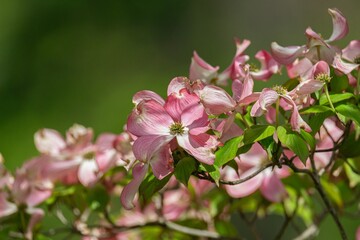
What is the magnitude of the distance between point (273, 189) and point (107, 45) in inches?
228

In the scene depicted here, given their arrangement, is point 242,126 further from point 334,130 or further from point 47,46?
point 47,46

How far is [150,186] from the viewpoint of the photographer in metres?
1.04

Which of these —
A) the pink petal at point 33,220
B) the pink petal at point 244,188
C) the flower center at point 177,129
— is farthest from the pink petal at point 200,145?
the pink petal at point 33,220

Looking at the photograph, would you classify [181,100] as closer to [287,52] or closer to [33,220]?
[287,52]

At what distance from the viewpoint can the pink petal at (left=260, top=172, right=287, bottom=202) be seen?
1.38m

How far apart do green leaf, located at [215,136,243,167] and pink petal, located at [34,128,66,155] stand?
1.78 feet

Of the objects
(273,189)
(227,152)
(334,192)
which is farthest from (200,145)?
(334,192)

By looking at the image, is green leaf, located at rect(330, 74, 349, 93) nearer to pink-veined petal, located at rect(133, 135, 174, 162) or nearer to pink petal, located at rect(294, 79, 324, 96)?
pink petal, located at rect(294, 79, 324, 96)

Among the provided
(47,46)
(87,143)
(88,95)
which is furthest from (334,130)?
(47,46)

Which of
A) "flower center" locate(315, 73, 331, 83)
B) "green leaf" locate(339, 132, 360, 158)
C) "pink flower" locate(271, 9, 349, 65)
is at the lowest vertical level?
"green leaf" locate(339, 132, 360, 158)

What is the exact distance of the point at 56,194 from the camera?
141cm

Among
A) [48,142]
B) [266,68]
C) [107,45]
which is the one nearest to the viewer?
[266,68]

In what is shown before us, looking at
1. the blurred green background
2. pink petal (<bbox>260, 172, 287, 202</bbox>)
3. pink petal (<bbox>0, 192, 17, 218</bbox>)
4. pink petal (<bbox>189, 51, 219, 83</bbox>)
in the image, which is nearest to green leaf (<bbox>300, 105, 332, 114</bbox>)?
pink petal (<bbox>189, 51, 219, 83</bbox>)

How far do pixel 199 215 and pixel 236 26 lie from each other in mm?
4944
